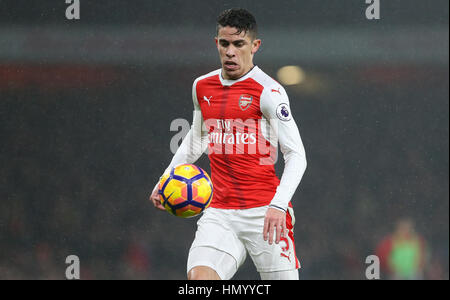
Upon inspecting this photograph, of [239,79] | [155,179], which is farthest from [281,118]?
[155,179]

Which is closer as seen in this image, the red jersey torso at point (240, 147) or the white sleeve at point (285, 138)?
the white sleeve at point (285, 138)

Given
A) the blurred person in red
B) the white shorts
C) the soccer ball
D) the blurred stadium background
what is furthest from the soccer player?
the blurred person in red

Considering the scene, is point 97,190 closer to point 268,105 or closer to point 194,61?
point 194,61

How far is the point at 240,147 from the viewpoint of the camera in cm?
320

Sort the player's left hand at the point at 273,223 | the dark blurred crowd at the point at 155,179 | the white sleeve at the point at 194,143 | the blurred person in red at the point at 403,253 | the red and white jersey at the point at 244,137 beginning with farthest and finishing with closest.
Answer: the blurred person in red at the point at 403,253, the dark blurred crowd at the point at 155,179, the white sleeve at the point at 194,143, the red and white jersey at the point at 244,137, the player's left hand at the point at 273,223

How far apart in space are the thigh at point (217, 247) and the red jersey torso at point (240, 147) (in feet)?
0.29

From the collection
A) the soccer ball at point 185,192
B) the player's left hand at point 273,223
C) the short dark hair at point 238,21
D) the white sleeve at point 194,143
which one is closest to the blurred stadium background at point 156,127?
the white sleeve at point 194,143

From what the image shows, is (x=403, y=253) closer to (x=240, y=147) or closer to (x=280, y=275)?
(x=280, y=275)

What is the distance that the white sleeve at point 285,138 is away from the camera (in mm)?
2959

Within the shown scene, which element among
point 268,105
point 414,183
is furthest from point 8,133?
point 414,183

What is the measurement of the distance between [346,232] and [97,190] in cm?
258

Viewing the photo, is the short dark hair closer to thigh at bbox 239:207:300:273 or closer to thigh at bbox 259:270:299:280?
thigh at bbox 239:207:300:273

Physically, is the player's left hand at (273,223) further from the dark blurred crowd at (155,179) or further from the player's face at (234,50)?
the dark blurred crowd at (155,179)

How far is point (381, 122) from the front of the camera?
6371mm
